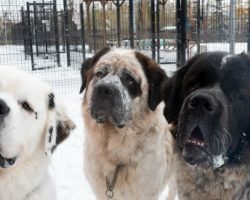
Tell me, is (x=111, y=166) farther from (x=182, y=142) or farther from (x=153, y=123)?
(x=182, y=142)

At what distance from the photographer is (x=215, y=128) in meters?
2.40

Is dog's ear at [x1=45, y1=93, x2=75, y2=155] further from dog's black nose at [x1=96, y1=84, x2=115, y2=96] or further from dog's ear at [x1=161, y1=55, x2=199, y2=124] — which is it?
dog's ear at [x1=161, y1=55, x2=199, y2=124]

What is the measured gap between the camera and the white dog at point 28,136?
95.7 inches

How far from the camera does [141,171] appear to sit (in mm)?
3457

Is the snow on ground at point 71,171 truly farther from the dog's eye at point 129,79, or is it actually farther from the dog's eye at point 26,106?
the dog's eye at point 26,106

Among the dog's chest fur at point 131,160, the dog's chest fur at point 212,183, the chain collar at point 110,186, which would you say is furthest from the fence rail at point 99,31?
the dog's chest fur at point 212,183

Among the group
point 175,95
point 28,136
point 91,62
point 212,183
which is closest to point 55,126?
point 28,136

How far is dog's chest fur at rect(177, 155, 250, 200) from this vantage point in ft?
8.68

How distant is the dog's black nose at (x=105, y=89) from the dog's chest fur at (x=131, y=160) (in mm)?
404

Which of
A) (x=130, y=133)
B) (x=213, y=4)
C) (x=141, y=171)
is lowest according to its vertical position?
(x=141, y=171)

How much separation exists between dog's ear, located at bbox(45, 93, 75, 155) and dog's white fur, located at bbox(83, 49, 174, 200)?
2.26ft

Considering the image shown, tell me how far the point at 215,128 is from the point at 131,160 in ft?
4.21

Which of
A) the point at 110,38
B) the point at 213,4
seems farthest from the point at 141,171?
the point at 110,38

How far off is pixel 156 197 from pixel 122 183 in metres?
0.33
